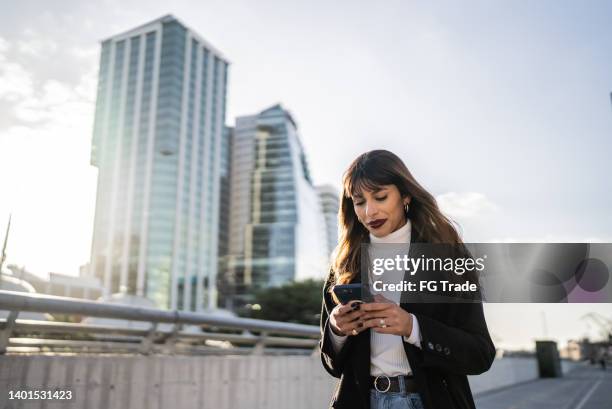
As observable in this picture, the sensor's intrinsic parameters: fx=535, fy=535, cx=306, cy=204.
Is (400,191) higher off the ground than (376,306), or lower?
higher

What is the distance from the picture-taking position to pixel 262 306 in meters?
57.9

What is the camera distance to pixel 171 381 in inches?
172

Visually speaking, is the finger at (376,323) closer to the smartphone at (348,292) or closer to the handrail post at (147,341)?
the smartphone at (348,292)

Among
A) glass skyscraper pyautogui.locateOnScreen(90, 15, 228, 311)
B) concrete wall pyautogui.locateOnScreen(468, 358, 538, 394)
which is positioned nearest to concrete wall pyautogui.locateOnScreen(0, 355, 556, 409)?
concrete wall pyautogui.locateOnScreen(468, 358, 538, 394)

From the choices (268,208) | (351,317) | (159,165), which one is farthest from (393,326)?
(268,208)

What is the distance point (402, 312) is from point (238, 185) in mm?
124913

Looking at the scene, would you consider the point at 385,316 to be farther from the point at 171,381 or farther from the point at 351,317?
the point at 171,381

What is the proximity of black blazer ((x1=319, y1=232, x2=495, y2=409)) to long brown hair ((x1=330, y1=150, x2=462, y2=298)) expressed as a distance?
0.28m

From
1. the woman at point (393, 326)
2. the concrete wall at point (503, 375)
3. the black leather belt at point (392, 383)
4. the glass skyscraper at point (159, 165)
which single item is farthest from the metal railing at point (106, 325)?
the glass skyscraper at point (159, 165)

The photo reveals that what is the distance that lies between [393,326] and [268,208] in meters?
117

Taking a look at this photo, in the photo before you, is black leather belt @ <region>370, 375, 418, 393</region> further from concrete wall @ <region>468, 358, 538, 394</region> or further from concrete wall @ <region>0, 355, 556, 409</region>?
concrete wall @ <region>468, 358, 538, 394</region>

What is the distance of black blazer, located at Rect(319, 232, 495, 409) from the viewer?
69.8 inches

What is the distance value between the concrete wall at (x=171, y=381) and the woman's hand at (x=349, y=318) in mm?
2434

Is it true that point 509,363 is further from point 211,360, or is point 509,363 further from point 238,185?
point 238,185
